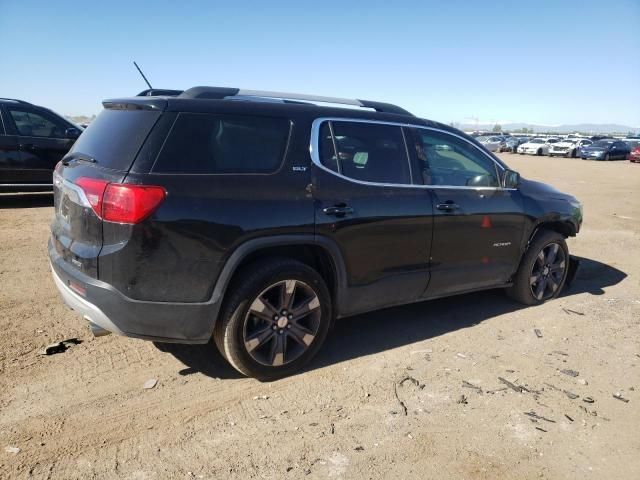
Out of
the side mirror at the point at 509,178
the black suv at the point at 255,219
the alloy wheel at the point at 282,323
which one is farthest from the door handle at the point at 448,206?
the alloy wheel at the point at 282,323

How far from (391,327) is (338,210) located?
1.50 metres

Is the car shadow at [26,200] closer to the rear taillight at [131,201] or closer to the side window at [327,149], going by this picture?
the rear taillight at [131,201]

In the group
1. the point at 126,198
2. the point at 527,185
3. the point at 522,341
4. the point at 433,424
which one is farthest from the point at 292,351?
the point at 527,185

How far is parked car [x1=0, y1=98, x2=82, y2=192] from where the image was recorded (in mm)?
8828

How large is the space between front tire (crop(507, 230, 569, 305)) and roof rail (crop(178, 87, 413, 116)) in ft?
6.39

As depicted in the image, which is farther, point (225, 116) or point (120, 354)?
point (120, 354)

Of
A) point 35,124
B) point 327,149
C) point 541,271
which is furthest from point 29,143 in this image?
point 541,271

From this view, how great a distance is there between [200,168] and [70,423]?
1.66m

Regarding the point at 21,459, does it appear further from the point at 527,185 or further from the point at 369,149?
the point at 527,185

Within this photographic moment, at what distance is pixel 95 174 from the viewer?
3.06 metres

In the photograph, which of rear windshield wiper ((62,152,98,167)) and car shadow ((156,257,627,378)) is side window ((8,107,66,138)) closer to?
rear windshield wiper ((62,152,98,167))

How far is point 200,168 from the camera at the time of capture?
10.1ft

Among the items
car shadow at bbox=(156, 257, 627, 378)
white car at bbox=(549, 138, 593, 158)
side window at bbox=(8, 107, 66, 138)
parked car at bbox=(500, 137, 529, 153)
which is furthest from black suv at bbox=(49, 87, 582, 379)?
parked car at bbox=(500, 137, 529, 153)

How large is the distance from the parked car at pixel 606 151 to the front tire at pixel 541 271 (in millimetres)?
33876
